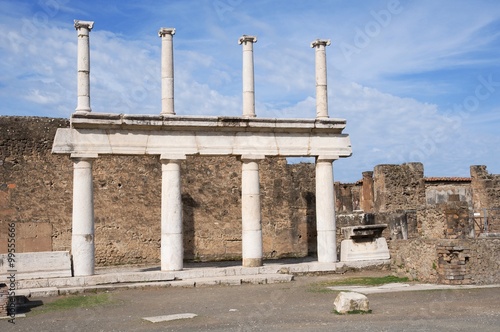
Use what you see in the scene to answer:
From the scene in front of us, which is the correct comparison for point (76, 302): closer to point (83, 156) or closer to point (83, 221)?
point (83, 221)

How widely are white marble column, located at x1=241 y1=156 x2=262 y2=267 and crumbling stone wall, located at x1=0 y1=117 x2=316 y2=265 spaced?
423cm

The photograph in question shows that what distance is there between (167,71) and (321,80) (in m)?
3.95

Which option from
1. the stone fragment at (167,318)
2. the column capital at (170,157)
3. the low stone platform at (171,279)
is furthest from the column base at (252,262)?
the stone fragment at (167,318)

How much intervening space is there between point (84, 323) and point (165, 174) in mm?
6358

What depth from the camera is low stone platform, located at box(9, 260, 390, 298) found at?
1407cm

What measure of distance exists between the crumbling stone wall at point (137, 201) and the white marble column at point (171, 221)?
4.08 metres

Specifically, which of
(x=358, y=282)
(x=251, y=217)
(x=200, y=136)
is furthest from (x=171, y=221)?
(x=358, y=282)

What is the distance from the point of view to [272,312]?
10727 millimetres

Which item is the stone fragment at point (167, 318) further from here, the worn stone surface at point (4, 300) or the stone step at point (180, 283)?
the stone step at point (180, 283)

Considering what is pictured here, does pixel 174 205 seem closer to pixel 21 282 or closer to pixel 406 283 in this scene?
pixel 21 282

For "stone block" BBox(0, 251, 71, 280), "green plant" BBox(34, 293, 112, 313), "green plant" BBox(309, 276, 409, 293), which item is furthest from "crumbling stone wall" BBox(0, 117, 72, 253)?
"green plant" BBox(309, 276, 409, 293)

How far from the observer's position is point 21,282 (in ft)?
46.8

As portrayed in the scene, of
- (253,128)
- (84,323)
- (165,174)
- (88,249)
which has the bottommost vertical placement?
(84,323)

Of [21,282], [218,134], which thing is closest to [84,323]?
[21,282]
